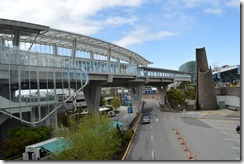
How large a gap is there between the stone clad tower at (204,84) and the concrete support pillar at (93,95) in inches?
783

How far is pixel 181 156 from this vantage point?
1666 cm

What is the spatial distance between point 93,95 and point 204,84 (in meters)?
21.1

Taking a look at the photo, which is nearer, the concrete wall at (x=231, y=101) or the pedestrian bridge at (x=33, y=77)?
Answer: the pedestrian bridge at (x=33, y=77)

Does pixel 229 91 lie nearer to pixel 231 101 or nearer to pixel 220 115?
pixel 231 101

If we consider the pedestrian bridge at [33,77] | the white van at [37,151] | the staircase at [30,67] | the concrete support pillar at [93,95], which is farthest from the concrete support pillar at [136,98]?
the white van at [37,151]

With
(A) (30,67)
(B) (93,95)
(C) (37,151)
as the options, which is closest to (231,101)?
(B) (93,95)

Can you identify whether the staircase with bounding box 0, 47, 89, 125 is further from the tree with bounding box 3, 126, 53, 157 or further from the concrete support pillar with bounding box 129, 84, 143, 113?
the concrete support pillar with bounding box 129, 84, 143, 113

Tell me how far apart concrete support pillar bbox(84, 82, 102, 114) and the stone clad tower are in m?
19.9

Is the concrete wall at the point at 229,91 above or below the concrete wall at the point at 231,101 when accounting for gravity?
above

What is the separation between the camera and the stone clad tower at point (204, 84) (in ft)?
150

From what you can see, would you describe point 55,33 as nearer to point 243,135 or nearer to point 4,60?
point 4,60

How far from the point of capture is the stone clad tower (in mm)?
45812

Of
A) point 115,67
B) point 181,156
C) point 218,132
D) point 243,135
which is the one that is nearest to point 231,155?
point 181,156

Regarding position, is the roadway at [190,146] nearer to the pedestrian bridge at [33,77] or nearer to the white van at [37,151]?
the white van at [37,151]
